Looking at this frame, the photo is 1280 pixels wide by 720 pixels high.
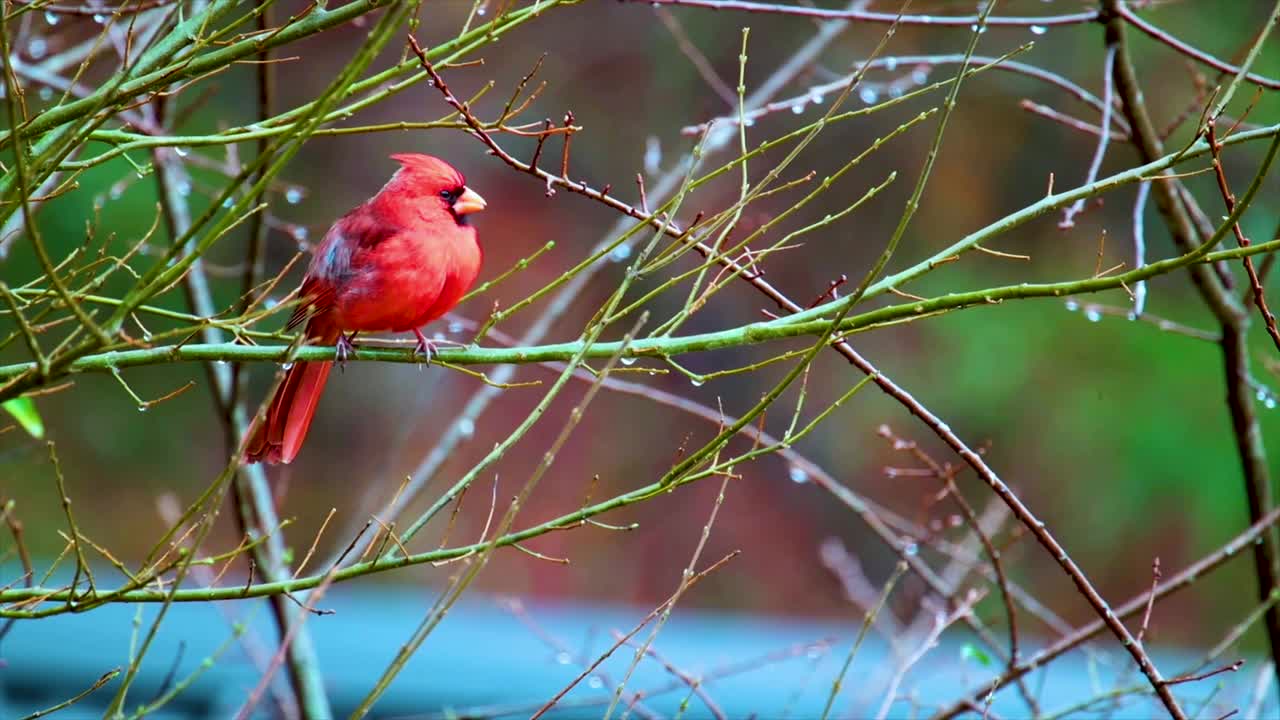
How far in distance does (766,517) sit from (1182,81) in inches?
143

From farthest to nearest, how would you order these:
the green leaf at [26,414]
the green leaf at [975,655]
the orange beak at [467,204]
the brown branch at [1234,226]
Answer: the orange beak at [467,204] → the green leaf at [975,655] → the green leaf at [26,414] → the brown branch at [1234,226]

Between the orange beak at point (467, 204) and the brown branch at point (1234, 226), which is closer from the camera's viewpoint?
the brown branch at point (1234, 226)

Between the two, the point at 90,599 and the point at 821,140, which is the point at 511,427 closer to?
the point at 821,140

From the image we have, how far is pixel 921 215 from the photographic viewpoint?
819cm

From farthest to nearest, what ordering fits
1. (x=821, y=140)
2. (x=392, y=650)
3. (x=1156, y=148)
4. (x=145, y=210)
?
1. (x=821, y=140)
2. (x=145, y=210)
3. (x=392, y=650)
4. (x=1156, y=148)

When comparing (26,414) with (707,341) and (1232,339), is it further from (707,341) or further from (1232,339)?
(1232,339)

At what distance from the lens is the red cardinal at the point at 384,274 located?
263 cm

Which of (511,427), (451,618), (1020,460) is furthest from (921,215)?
(451,618)

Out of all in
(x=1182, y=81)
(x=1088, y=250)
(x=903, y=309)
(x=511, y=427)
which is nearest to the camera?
(x=903, y=309)

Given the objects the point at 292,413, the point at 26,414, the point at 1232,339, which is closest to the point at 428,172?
the point at 292,413

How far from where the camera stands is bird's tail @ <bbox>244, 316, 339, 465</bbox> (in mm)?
2584

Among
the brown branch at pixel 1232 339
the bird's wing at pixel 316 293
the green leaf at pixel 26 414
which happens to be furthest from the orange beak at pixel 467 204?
the brown branch at pixel 1232 339

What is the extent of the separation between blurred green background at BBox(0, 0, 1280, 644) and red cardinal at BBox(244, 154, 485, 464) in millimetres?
3817

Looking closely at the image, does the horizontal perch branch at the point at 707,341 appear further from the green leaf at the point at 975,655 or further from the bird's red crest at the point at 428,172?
the bird's red crest at the point at 428,172
